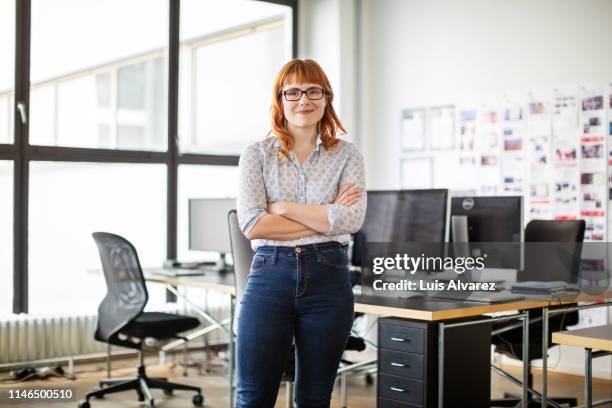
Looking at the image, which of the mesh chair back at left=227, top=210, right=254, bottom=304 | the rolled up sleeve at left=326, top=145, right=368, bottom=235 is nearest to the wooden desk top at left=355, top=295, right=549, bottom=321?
the mesh chair back at left=227, top=210, right=254, bottom=304

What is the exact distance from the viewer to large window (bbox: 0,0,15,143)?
16.8ft

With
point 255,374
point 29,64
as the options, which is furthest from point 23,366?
point 255,374

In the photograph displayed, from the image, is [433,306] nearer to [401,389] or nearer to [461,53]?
[401,389]

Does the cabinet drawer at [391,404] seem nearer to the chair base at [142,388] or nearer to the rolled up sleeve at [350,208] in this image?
the rolled up sleeve at [350,208]

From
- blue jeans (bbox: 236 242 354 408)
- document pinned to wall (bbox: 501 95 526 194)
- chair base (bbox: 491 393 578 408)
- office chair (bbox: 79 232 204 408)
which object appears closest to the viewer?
blue jeans (bbox: 236 242 354 408)

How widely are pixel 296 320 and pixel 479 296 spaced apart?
4.86 ft

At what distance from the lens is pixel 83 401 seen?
13.5 feet

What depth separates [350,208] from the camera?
2088 mm

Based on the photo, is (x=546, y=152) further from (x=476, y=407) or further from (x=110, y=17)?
(x=110, y=17)

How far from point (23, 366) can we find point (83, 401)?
1165 millimetres

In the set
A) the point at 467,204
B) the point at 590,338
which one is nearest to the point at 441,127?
the point at 467,204

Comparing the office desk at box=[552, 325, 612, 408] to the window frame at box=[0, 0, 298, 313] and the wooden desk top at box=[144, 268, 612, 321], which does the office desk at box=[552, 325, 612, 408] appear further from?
the window frame at box=[0, 0, 298, 313]

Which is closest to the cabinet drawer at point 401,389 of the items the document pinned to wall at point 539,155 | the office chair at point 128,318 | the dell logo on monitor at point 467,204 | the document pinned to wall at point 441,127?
the dell logo on monitor at point 467,204

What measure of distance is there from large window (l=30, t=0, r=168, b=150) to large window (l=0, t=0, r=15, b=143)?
0.13 meters
